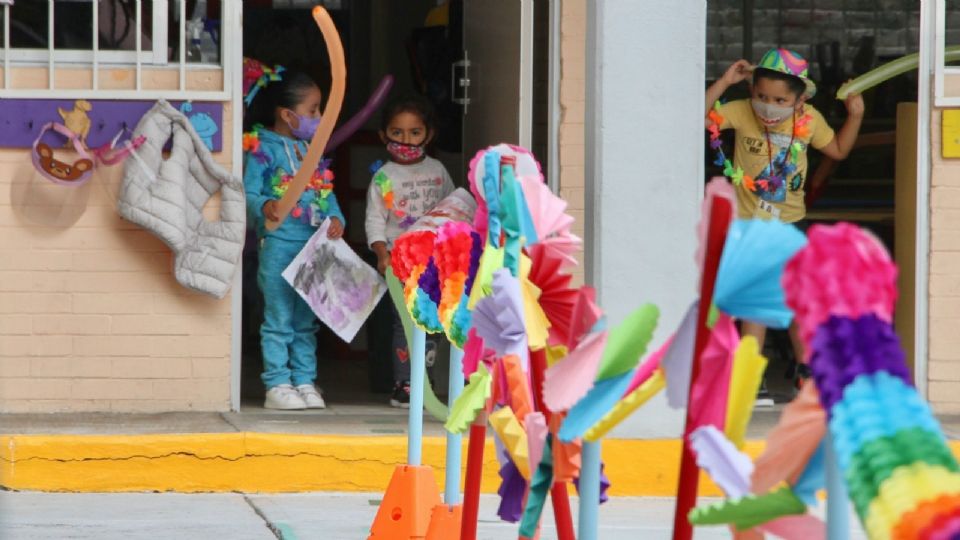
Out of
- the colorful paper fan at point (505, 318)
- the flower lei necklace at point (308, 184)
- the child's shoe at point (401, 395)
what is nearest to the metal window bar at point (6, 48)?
the flower lei necklace at point (308, 184)

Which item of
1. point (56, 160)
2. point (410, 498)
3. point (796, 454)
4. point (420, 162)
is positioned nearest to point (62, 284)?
point (56, 160)

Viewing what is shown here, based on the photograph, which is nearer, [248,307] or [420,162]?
[420,162]

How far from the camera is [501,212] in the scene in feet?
14.8

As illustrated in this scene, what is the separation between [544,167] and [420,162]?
69 cm

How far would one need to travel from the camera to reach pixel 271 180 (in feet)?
30.7

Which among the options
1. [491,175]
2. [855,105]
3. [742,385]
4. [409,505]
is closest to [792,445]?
[742,385]

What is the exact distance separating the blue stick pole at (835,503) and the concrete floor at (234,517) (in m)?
4.48

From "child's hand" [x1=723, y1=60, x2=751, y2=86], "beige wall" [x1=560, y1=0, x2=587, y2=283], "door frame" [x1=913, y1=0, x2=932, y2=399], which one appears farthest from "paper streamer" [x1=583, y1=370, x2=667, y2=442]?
"child's hand" [x1=723, y1=60, x2=751, y2=86]

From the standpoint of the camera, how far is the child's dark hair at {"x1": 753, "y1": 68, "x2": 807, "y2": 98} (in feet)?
→ 31.8

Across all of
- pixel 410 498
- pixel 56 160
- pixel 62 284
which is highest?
pixel 56 160

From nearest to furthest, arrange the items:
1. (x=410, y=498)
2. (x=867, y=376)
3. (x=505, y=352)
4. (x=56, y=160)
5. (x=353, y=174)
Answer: (x=867, y=376), (x=505, y=352), (x=410, y=498), (x=56, y=160), (x=353, y=174)

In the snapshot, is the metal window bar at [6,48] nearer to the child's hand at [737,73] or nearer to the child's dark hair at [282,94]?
the child's dark hair at [282,94]

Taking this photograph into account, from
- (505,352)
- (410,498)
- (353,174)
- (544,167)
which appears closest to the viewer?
(505,352)

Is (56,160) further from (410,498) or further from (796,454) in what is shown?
(796,454)
